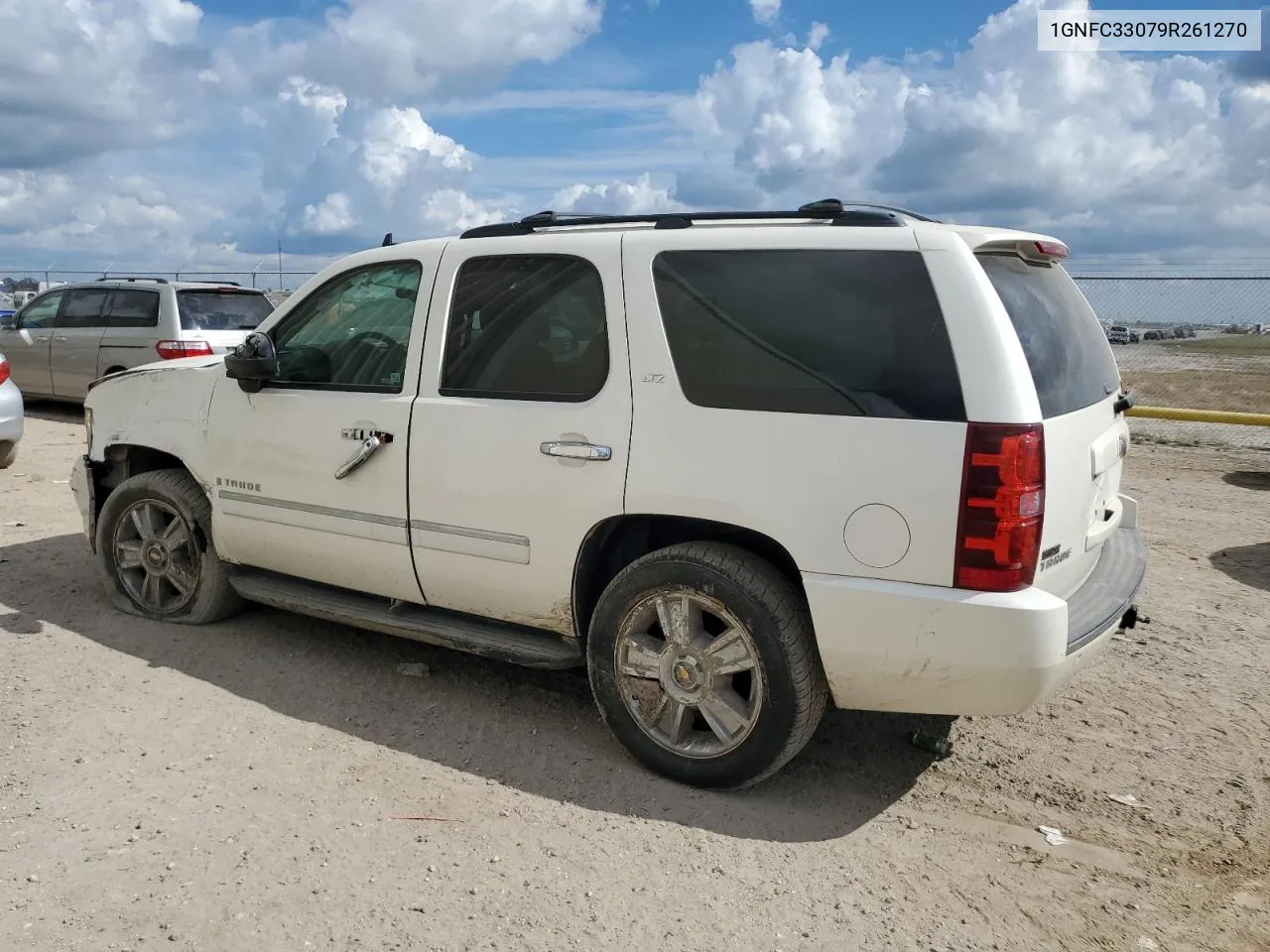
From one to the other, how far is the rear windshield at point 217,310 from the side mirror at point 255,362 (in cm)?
795

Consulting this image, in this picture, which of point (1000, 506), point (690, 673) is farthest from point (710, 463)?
point (1000, 506)

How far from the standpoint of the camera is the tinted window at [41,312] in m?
13.5

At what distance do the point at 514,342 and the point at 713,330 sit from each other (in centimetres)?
87

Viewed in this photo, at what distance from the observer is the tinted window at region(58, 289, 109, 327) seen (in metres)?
12.9

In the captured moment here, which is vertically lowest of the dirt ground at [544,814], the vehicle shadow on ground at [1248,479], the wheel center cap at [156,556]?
the dirt ground at [544,814]

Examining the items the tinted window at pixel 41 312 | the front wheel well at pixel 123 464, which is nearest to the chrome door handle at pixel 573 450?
the front wheel well at pixel 123 464

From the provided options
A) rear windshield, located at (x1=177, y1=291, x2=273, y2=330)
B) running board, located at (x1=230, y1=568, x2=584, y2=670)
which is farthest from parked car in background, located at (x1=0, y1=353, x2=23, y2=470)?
running board, located at (x1=230, y1=568, x2=584, y2=670)

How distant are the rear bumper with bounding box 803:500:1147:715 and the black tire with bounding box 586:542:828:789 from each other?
0.35 ft

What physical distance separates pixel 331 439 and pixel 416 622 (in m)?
0.86

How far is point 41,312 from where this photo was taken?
13.7 meters

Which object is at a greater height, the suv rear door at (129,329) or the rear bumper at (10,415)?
the suv rear door at (129,329)

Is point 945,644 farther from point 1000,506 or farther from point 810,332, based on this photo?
point 810,332

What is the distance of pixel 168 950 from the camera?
2.83 meters

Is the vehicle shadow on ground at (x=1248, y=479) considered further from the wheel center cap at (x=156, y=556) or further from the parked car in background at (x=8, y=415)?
the parked car in background at (x=8, y=415)
